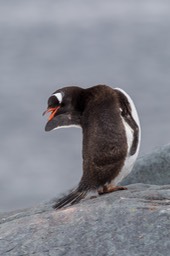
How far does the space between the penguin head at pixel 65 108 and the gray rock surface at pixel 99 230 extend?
1.20 m

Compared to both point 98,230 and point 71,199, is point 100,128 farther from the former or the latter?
point 98,230

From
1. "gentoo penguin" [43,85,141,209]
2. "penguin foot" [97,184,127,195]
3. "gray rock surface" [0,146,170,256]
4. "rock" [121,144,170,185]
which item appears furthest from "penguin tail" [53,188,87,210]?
"rock" [121,144,170,185]

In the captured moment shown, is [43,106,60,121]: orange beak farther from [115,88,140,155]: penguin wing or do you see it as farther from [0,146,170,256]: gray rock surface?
[0,146,170,256]: gray rock surface

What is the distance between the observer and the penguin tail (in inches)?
A: 300

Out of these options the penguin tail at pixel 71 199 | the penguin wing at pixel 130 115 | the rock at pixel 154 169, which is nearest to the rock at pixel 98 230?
the penguin tail at pixel 71 199

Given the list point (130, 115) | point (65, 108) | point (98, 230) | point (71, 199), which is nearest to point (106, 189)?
point (71, 199)

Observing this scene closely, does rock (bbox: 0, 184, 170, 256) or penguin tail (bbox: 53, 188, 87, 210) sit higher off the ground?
penguin tail (bbox: 53, 188, 87, 210)

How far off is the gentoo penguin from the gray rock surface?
62cm

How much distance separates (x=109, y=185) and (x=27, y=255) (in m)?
1.92

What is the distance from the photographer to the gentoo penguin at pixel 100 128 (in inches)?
305

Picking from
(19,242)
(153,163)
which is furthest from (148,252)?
(153,163)

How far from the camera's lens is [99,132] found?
305 inches

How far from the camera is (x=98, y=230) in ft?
20.8

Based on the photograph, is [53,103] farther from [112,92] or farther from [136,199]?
[136,199]
